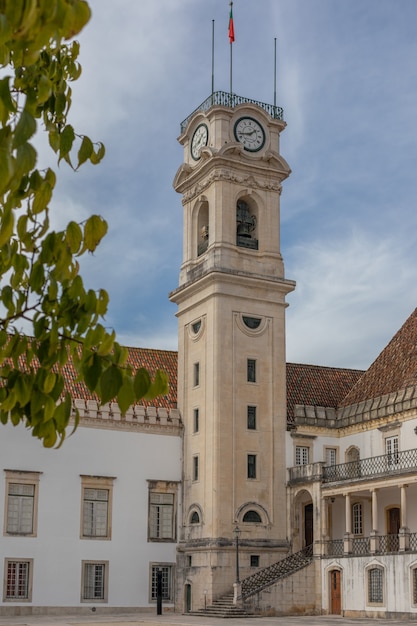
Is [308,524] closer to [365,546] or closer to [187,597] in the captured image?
[365,546]

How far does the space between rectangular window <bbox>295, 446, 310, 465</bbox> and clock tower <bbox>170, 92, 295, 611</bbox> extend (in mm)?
1063

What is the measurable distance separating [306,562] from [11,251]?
35447 millimetres

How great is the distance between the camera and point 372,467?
1572 inches

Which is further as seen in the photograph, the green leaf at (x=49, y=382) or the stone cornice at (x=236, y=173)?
the stone cornice at (x=236, y=173)

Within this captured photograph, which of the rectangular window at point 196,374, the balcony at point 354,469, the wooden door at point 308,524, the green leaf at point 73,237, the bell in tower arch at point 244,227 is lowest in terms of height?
the wooden door at point 308,524

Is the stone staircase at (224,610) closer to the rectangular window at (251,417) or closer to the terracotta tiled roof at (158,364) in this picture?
the rectangular window at (251,417)

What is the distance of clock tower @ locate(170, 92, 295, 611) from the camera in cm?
4031

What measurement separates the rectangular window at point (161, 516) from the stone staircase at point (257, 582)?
380cm

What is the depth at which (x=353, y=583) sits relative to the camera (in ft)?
120

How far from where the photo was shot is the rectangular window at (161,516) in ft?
137

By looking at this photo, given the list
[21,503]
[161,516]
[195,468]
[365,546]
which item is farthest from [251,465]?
[21,503]

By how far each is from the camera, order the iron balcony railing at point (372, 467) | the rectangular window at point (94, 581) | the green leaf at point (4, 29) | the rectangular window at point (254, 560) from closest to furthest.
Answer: the green leaf at point (4, 29), the iron balcony railing at point (372, 467), the rectangular window at point (94, 581), the rectangular window at point (254, 560)

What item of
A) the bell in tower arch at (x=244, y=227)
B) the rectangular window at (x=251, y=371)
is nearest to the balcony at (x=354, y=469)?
the rectangular window at (x=251, y=371)

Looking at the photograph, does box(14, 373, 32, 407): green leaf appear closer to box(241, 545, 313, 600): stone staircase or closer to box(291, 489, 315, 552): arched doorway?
box(241, 545, 313, 600): stone staircase
